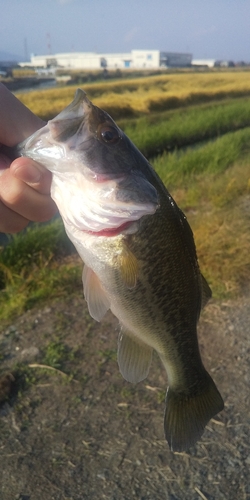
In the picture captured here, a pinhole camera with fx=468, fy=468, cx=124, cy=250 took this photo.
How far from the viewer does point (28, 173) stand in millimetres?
1773

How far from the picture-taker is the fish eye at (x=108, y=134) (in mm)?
1652

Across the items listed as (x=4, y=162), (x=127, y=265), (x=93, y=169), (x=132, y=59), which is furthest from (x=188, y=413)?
(x=132, y=59)

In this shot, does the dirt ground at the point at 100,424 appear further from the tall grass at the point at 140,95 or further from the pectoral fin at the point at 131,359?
the tall grass at the point at 140,95

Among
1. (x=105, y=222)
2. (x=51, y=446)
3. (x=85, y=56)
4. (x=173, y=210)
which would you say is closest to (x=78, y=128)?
(x=105, y=222)

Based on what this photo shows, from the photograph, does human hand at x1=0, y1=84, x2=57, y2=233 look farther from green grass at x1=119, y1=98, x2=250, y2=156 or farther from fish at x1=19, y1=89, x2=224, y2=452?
green grass at x1=119, y1=98, x2=250, y2=156

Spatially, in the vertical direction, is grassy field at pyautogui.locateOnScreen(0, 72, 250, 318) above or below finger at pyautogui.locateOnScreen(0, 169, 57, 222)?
below

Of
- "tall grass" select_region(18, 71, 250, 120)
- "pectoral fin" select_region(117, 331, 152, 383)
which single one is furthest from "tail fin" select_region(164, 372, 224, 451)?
"tall grass" select_region(18, 71, 250, 120)

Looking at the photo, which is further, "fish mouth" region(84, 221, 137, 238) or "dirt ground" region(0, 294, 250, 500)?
"dirt ground" region(0, 294, 250, 500)

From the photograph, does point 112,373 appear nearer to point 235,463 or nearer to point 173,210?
point 235,463

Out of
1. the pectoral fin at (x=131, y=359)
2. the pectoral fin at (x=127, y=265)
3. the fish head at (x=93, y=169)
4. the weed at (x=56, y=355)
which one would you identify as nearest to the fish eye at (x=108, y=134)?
the fish head at (x=93, y=169)

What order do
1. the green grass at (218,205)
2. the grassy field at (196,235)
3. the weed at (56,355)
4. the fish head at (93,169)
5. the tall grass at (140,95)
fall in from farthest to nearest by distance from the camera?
the tall grass at (140,95) → the green grass at (218,205) → the grassy field at (196,235) → the weed at (56,355) → the fish head at (93,169)

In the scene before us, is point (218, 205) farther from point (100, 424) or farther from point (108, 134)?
point (108, 134)

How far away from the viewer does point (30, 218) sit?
2.12m

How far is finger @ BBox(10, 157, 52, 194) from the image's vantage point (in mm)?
1750
